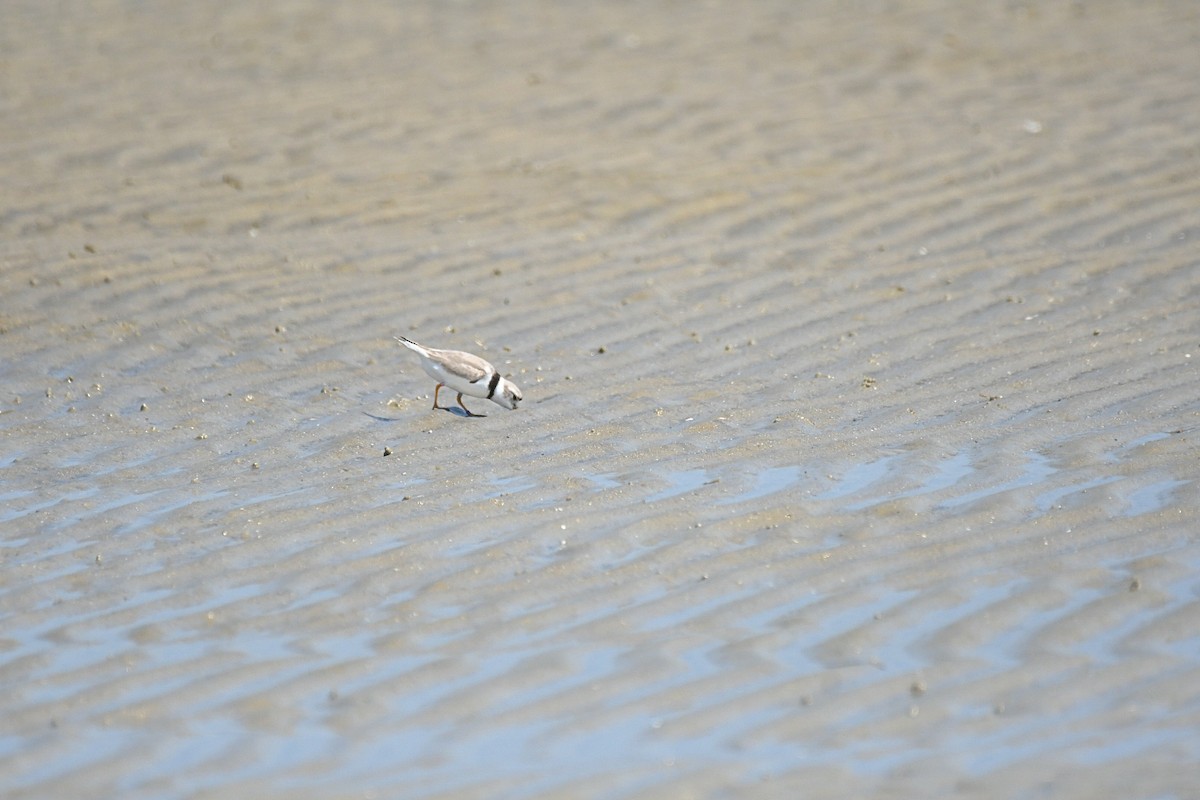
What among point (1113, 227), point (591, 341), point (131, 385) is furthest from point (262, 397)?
point (1113, 227)

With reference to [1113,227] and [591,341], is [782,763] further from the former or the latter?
[1113,227]

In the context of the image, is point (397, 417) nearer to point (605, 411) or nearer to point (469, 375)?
point (469, 375)

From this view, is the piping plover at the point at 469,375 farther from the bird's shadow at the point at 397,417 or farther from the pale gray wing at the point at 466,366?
the bird's shadow at the point at 397,417

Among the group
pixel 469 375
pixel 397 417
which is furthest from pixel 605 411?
pixel 397 417

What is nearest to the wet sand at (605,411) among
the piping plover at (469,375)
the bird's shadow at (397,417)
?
the bird's shadow at (397,417)

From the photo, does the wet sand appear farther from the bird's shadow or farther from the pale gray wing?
the pale gray wing
